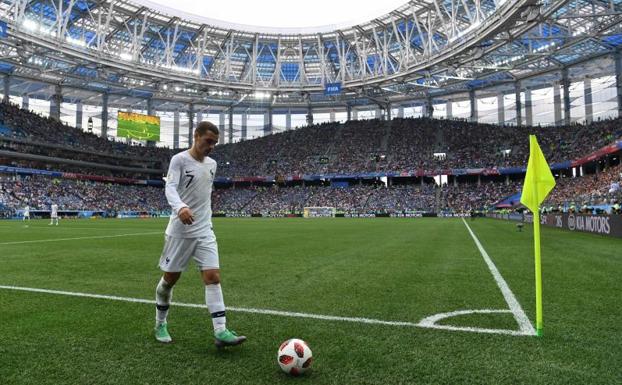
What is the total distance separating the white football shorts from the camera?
4012 millimetres

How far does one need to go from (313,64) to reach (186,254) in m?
65.7

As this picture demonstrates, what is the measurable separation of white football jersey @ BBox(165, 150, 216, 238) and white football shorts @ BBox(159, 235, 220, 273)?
0.21 ft

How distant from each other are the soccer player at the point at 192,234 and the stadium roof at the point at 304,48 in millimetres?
35184

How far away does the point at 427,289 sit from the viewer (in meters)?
6.42

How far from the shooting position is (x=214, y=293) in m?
3.88

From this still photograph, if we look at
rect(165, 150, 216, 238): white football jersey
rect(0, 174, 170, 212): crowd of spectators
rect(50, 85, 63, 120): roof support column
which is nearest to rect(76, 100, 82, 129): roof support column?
rect(50, 85, 63, 120): roof support column

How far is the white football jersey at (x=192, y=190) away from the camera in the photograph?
403 centimetres

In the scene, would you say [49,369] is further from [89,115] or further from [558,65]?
[89,115]

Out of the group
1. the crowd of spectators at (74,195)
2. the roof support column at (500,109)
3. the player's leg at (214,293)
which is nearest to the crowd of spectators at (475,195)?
the roof support column at (500,109)

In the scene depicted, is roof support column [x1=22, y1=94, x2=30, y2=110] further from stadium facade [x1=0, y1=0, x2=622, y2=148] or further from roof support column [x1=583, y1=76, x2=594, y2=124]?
roof support column [x1=583, y1=76, x2=594, y2=124]

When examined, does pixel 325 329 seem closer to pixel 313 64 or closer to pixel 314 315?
pixel 314 315

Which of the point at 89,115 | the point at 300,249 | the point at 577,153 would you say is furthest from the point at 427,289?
the point at 89,115

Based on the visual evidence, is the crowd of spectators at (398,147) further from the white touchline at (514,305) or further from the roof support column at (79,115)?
the white touchline at (514,305)

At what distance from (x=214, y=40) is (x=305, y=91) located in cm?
1476
